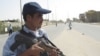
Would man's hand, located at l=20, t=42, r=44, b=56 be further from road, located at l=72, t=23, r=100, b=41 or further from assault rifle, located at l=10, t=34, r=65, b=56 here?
road, located at l=72, t=23, r=100, b=41

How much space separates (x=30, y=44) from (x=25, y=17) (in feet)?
1.19

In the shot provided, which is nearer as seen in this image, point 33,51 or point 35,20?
point 33,51

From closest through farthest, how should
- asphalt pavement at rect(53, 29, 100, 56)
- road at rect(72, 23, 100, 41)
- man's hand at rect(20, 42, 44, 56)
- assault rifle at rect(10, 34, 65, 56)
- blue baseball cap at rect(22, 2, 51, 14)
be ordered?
1. man's hand at rect(20, 42, 44, 56)
2. assault rifle at rect(10, 34, 65, 56)
3. blue baseball cap at rect(22, 2, 51, 14)
4. asphalt pavement at rect(53, 29, 100, 56)
5. road at rect(72, 23, 100, 41)

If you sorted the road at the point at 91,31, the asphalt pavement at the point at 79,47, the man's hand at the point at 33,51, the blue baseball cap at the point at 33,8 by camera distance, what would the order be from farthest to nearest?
the road at the point at 91,31 < the asphalt pavement at the point at 79,47 < the blue baseball cap at the point at 33,8 < the man's hand at the point at 33,51

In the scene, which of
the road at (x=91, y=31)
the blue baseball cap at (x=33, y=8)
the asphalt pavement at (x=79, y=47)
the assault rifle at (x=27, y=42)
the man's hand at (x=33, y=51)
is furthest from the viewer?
the road at (x=91, y=31)

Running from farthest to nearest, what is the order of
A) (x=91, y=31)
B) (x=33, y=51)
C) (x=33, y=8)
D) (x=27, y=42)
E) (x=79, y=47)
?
1. (x=91, y=31)
2. (x=79, y=47)
3. (x=33, y=8)
4. (x=27, y=42)
5. (x=33, y=51)

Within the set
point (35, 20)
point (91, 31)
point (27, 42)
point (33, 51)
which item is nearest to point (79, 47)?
point (35, 20)

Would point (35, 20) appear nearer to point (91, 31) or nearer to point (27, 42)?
point (27, 42)

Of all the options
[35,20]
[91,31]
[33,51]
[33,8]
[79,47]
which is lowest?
[91,31]

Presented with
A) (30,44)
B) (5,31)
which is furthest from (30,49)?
(5,31)

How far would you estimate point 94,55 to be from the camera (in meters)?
14.5

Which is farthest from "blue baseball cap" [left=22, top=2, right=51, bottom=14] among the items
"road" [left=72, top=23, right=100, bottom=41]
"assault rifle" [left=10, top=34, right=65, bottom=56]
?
"road" [left=72, top=23, right=100, bottom=41]

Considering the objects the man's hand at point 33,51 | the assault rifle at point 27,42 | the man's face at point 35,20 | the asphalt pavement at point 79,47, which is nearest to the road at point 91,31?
the asphalt pavement at point 79,47

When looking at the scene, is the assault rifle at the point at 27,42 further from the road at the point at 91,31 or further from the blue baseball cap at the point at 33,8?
the road at the point at 91,31
